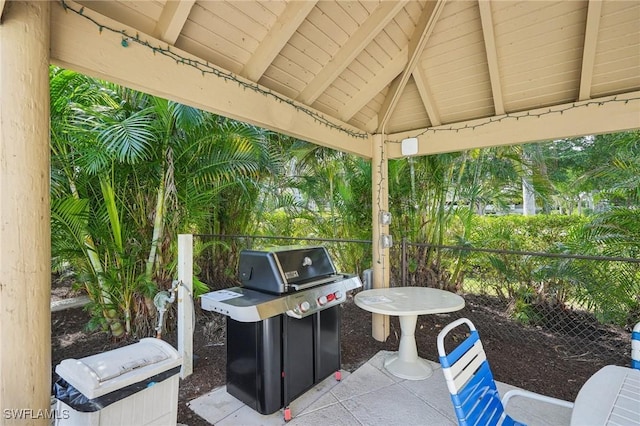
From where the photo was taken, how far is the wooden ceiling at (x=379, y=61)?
1730 mm

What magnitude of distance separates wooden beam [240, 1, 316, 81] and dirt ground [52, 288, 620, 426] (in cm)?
258

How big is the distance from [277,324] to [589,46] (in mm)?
3052

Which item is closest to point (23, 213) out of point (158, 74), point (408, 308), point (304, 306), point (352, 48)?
point (158, 74)

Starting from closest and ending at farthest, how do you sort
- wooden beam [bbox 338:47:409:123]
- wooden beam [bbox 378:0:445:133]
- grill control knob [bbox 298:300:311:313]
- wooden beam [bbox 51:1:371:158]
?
1. wooden beam [bbox 51:1:371:158]
2. grill control knob [bbox 298:300:311:313]
3. wooden beam [bbox 378:0:445:133]
4. wooden beam [bbox 338:47:409:123]

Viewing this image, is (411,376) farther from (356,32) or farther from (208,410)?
(356,32)

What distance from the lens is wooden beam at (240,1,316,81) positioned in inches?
80.9

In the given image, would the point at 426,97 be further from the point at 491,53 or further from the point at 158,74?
the point at 158,74

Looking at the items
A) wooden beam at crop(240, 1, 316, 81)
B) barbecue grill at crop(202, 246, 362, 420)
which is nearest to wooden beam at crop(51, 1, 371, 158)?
wooden beam at crop(240, 1, 316, 81)

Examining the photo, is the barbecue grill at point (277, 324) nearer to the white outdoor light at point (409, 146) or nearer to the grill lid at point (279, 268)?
the grill lid at point (279, 268)

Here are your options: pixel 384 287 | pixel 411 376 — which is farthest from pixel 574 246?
pixel 411 376

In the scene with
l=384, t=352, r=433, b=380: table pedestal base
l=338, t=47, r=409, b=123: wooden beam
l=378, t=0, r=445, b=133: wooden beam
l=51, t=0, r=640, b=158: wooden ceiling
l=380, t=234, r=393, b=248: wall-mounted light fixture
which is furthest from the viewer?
l=380, t=234, r=393, b=248: wall-mounted light fixture

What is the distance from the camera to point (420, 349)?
11.4 feet

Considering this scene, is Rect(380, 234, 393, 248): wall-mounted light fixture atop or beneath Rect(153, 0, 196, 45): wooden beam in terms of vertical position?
beneath

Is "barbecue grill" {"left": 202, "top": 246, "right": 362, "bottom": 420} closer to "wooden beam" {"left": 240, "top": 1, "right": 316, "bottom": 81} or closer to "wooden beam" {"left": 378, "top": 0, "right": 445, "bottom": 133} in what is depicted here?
"wooden beam" {"left": 240, "top": 1, "right": 316, "bottom": 81}
